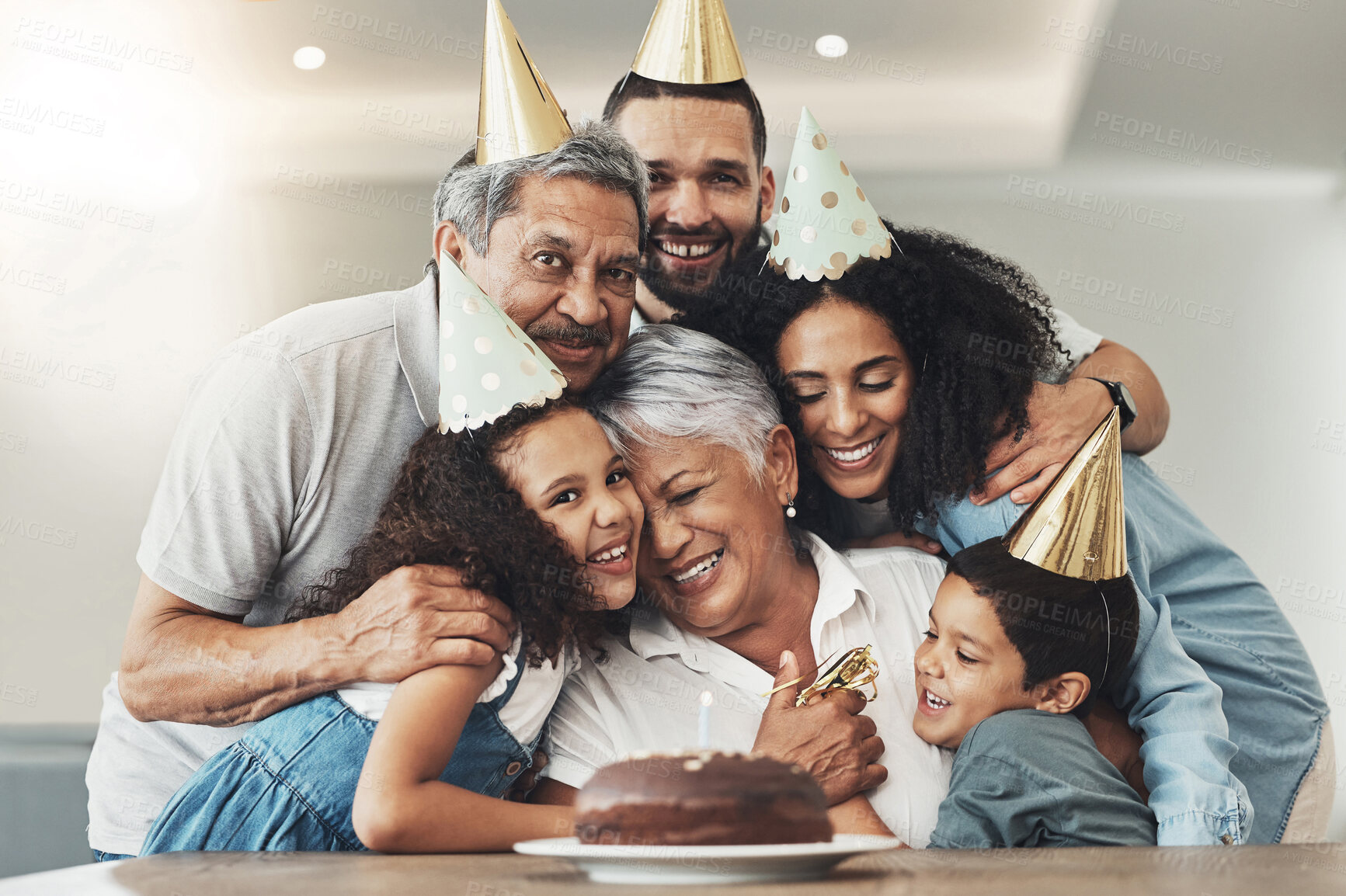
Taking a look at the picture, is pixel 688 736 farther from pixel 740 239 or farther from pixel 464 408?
pixel 740 239

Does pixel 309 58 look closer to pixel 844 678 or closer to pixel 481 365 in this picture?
pixel 481 365

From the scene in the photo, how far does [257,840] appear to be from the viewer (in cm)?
106

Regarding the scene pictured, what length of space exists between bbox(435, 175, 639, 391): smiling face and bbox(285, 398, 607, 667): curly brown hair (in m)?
0.12

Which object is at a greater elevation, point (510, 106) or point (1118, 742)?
point (510, 106)

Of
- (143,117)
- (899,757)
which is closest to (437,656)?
(899,757)

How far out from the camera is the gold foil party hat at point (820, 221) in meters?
1.30

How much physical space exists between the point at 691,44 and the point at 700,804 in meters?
1.07

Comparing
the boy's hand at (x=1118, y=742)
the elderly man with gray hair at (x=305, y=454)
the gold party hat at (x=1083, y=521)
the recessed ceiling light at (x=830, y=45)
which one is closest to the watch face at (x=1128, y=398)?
the gold party hat at (x=1083, y=521)

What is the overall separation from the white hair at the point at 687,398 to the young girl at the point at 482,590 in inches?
3.2

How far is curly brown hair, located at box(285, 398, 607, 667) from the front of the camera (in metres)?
1.08

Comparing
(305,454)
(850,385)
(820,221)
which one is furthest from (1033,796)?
(305,454)

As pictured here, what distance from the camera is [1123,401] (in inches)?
52.7

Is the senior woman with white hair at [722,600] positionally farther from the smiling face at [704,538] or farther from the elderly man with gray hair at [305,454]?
the elderly man with gray hair at [305,454]

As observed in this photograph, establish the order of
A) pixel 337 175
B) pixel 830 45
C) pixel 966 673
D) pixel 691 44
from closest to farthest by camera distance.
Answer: pixel 966 673 < pixel 691 44 < pixel 337 175 < pixel 830 45
